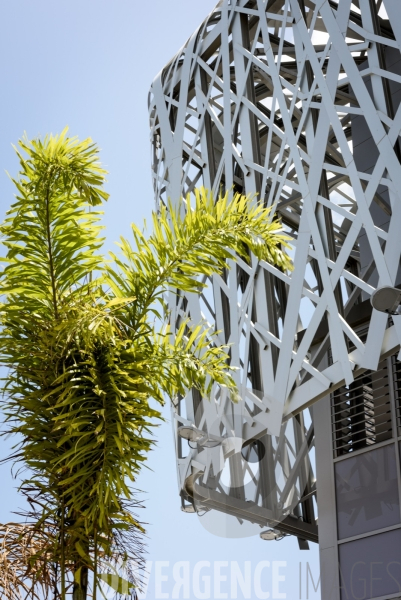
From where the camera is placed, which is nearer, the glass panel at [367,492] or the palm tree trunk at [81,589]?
the palm tree trunk at [81,589]

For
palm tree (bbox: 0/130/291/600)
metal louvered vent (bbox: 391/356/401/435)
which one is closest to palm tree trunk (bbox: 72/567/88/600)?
palm tree (bbox: 0/130/291/600)

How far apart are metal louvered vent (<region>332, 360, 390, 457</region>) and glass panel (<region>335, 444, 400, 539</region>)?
0.27 metres

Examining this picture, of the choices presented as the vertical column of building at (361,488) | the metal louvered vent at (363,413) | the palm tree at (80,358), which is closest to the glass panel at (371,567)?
the vertical column of building at (361,488)

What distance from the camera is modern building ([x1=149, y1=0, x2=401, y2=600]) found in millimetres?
12844

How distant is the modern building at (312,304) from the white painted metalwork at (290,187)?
0.12ft

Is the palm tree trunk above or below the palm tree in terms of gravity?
below

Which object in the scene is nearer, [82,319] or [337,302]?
[82,319]

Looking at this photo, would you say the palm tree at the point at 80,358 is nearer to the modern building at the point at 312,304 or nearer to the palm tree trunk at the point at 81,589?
the palm tree trunk at the point at 81,589

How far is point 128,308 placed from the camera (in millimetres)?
5969

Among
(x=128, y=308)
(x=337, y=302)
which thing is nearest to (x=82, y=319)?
(x=128, y=308)

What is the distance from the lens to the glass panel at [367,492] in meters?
12.9

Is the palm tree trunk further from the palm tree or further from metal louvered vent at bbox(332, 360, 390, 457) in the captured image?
metal louvered vent at bbox(332, 360, 390, 457)

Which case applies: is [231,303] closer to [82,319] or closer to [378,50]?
[378,50]

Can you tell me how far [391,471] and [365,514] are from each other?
87cm
